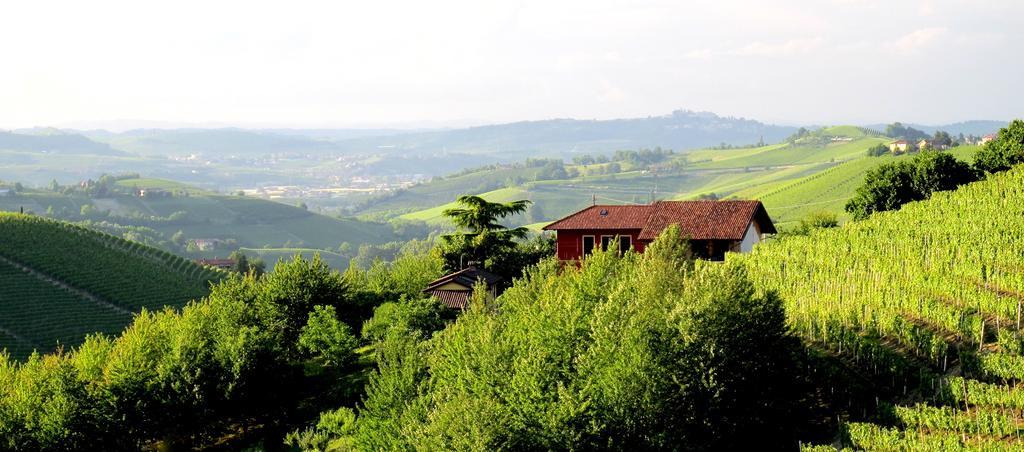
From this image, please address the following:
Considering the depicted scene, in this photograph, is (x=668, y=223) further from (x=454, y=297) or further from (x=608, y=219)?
(x=454, y=297)

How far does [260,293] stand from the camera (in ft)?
162

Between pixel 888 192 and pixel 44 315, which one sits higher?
pixel 888 192

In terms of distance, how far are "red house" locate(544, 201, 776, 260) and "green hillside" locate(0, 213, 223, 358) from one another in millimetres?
42494

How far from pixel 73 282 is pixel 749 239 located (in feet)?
205

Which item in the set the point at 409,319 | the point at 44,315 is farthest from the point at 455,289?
the point at 44,315

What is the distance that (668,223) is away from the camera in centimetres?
5209

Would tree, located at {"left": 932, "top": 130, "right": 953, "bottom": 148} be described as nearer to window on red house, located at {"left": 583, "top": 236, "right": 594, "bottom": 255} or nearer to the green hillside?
the green hillside

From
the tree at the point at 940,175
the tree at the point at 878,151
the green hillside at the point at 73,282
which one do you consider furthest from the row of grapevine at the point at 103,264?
the tree at the point at 878,151

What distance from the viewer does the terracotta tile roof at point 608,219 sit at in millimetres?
53906

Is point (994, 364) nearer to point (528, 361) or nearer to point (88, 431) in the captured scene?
point (528, 361)

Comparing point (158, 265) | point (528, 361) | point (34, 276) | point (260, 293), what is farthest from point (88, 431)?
point (158, 265)

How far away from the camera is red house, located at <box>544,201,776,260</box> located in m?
50.6

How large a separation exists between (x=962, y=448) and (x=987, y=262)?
14.4m

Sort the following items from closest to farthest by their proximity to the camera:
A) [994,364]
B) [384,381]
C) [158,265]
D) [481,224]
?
1. [994,364]
2. [384,381]
3. [481,224]
4. [158,265]
